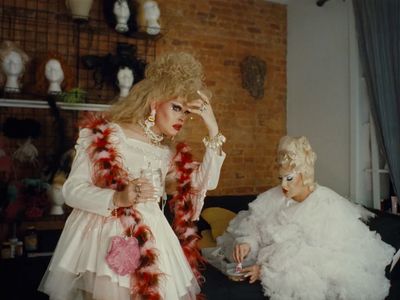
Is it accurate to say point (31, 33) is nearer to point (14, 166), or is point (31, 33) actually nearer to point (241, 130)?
point (14, 166)

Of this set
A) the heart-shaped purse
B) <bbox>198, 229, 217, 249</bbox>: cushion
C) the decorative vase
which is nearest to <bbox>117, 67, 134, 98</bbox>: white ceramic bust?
the decorative vase

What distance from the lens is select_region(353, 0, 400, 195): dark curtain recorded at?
2756 mm

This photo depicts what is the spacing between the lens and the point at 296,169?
225 centimetres

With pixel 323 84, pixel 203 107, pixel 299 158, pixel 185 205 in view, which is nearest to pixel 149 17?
pixel 323 84

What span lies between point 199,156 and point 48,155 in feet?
4.67

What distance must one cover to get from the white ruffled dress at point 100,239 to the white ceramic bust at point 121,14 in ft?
6.50

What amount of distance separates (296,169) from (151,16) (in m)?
1.92

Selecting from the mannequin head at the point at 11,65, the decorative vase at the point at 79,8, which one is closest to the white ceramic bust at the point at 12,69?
the mannequin head at the point at 11,65

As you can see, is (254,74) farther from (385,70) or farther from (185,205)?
(185,205)

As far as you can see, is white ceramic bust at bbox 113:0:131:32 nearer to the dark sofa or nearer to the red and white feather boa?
the red and white feather boa

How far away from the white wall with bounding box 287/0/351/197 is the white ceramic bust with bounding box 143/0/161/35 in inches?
61.1

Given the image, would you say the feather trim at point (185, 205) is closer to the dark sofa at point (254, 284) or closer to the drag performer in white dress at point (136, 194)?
the drag performer in white dress at point (136, 194)

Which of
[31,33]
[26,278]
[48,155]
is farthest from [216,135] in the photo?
[31,33]

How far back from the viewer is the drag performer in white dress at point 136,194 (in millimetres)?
1411
